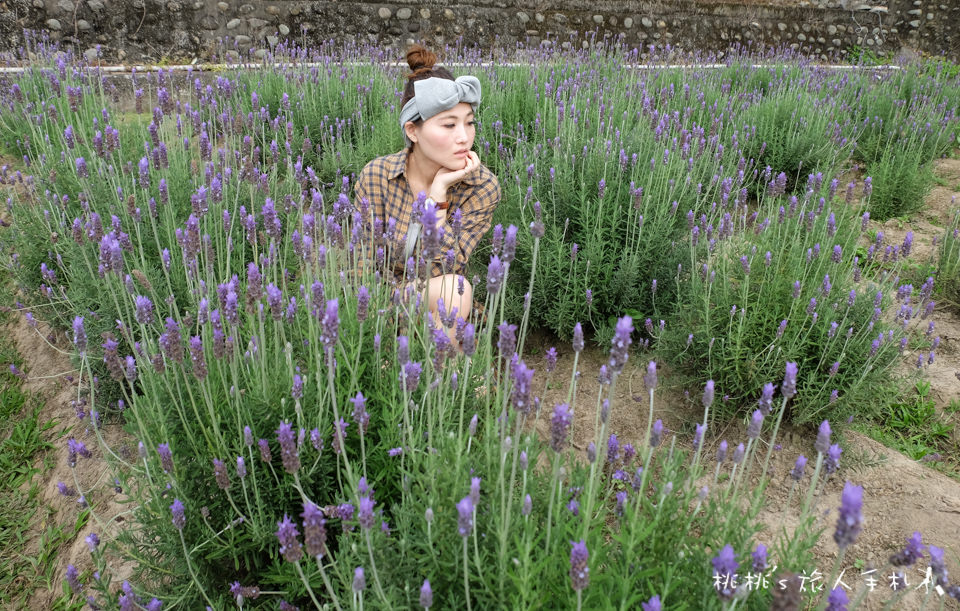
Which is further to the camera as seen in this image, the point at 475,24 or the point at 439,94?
the point at 475,24

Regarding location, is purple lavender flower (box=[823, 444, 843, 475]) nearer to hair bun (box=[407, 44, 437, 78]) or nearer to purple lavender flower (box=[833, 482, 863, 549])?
purple lavender flower (box=[833, 482, 863, 549])

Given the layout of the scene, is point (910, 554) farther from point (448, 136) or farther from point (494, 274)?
point (448, 136)

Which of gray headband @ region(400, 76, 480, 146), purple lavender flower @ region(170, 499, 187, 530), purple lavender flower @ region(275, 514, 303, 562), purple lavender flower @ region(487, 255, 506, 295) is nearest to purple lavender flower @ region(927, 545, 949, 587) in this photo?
purple lavender flower @ region(487, 255, 506, 295)

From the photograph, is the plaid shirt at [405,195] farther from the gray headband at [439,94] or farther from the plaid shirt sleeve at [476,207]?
the gray headband at [439,94]

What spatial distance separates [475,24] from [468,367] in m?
8.93

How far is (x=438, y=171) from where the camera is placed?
287 cm

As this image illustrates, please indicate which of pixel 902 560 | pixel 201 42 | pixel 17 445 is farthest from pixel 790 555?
pixel 201 42

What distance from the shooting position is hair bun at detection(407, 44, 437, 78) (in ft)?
9.34

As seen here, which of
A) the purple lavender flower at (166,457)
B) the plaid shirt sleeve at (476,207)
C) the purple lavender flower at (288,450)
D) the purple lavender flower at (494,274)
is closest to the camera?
the purple lavender flower at (288,450)

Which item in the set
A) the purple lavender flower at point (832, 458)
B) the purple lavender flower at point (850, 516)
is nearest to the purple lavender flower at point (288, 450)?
the purple lavender flower at point (850, 516)

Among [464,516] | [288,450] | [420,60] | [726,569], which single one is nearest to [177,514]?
[288,450]

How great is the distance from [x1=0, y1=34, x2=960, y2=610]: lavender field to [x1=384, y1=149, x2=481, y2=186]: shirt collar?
1.05 feet

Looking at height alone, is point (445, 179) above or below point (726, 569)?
above

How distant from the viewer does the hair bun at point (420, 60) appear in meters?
2.85
